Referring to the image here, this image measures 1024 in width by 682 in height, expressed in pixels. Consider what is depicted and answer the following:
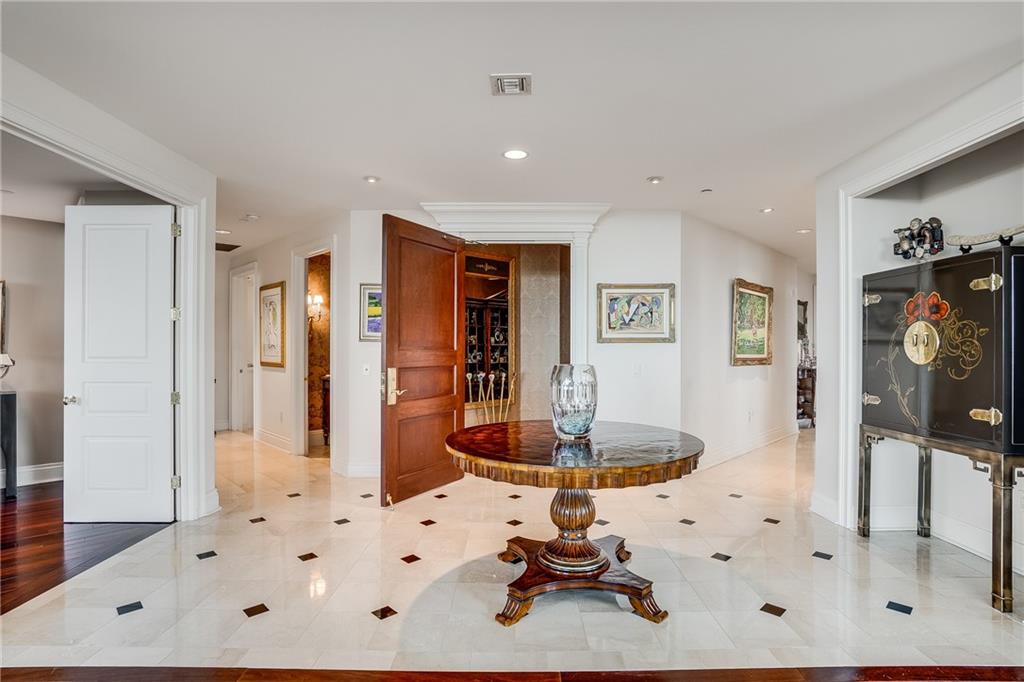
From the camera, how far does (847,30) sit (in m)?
2.16

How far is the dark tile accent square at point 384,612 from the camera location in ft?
7.99

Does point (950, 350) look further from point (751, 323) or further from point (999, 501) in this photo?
point (751, 323)

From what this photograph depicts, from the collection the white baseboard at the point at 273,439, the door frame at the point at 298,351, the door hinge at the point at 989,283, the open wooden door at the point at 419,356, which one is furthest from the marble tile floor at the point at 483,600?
the white baseboard at the point at 273,439

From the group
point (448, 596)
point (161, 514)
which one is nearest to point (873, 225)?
point (448, 596)

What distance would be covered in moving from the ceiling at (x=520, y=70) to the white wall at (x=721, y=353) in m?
1.48

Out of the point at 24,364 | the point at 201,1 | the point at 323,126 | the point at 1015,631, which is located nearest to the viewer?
the point at 201,1

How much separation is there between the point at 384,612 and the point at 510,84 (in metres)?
2.59

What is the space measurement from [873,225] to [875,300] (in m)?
0.61

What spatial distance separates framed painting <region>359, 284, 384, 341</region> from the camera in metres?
5.04

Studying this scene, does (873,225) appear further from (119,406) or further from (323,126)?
(119,406)

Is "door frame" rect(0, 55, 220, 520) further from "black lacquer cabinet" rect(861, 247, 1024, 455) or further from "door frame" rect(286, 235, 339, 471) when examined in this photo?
"black lacquer cabinet" rect(861, 247, 1024, 455)

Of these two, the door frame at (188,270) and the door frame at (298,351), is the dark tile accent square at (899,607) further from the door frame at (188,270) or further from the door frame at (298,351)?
the door frame at (298,351)

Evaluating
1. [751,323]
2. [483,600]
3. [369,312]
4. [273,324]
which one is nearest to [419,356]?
[369,312]

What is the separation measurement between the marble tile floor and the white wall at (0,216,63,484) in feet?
7.91
